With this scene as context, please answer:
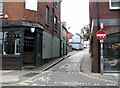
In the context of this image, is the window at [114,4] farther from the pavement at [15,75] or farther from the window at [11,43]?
the window at [11,43]

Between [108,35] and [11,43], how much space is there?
7.71m

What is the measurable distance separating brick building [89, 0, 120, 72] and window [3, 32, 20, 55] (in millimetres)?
6383

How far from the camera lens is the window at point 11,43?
22.1m

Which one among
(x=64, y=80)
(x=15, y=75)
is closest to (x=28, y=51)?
(x=15, y=75)

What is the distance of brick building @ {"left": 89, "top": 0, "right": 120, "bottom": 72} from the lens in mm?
18969

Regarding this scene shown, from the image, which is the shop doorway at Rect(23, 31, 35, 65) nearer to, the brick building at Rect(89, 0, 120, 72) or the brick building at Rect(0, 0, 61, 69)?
the brick building at Rect(0, 0, 61, 69)

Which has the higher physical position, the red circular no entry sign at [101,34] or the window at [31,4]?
the window at [31,4]

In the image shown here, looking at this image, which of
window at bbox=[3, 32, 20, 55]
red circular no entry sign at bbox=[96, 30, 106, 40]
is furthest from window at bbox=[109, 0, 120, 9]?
window at bbox=[3, 32, 20, 55]

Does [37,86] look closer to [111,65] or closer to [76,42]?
[111,65]

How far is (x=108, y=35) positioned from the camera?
19125 millimetres

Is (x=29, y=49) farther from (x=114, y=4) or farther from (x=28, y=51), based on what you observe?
(x=114, y=4)

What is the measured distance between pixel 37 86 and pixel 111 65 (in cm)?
758

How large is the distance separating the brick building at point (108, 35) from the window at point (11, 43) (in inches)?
251

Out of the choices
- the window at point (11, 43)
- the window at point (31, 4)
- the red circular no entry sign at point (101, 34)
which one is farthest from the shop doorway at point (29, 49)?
the red circular no entry sign at point (101, 34)
